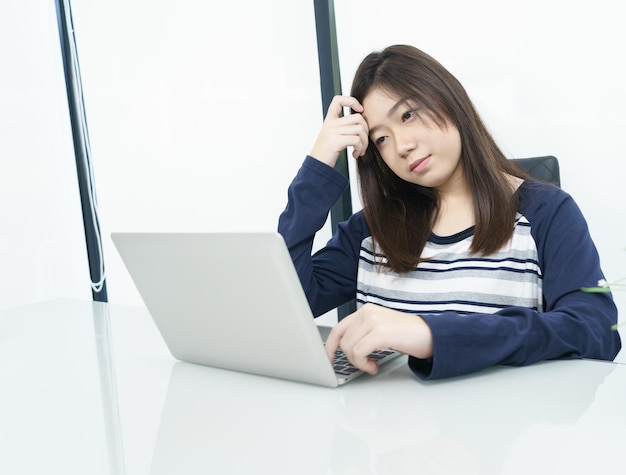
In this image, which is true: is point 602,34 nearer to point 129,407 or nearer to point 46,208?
point 129,407

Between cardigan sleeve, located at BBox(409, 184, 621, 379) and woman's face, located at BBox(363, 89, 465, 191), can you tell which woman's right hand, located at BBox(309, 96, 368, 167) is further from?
cardigan sleeve, located at BBox(409, 184, 621, 379)

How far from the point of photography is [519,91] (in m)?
2.15

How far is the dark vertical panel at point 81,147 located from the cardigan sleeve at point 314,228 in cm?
226

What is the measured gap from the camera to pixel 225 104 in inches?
110

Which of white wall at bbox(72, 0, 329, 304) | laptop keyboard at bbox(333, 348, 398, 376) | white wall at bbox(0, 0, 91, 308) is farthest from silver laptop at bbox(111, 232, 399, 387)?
white wall at bbox(0, 0, 91, 308)

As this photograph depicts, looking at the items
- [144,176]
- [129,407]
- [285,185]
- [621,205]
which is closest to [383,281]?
[129,407]

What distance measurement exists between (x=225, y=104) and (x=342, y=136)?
5.50ft

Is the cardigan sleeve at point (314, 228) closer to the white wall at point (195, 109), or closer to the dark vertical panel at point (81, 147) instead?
the white wall at point (195, 109)

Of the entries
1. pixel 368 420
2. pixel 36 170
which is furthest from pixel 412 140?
pixel 36 170

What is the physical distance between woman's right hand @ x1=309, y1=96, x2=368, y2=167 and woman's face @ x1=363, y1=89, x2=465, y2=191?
0.03 m

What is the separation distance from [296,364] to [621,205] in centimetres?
153

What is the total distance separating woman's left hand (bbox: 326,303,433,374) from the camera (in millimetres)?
779

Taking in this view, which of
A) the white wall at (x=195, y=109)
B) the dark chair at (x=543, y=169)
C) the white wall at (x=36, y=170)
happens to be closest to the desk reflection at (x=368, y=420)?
the dark chair at (x=543, y=169)

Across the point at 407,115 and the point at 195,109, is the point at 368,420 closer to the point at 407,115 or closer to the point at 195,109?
the point at 407,115
